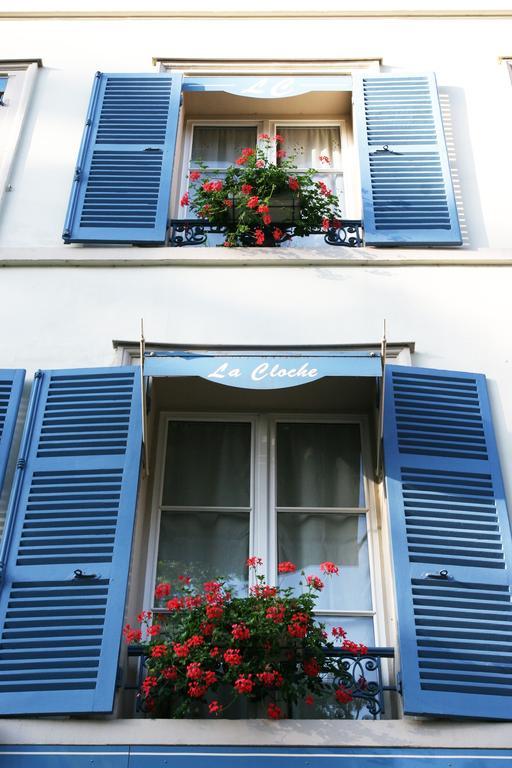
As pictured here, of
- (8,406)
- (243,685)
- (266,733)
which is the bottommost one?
(266,733)

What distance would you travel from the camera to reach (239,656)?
15.0ft

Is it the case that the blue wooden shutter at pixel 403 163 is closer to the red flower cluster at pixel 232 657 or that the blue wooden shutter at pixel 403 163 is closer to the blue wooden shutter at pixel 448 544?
the blue wooden shutter at pixel 448 544

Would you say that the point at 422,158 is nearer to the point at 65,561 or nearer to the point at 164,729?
the point at 65,561

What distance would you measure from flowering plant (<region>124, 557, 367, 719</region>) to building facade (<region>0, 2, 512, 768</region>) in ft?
0.48

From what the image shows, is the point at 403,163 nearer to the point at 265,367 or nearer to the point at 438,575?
the point at 265,367

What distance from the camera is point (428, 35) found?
315 inches

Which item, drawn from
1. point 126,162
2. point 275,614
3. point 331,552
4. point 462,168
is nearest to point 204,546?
point 331,552

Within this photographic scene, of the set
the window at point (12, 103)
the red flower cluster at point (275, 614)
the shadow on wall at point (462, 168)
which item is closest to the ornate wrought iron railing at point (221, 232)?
the shadow on wall at point (462, 168)

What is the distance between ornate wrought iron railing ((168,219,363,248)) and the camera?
6.70m

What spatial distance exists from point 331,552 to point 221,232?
2315 millimetres

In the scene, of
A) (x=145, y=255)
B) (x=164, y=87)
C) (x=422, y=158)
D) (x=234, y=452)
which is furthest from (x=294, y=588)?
(x=164, y=87)

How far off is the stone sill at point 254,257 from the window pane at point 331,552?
5.48 feet

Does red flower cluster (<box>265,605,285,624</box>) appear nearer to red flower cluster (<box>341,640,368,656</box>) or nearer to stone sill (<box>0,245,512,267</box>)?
red flower cluster (<box>341,640,368,656</box>)

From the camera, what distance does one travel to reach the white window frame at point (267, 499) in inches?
214
